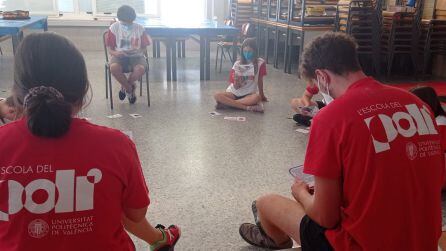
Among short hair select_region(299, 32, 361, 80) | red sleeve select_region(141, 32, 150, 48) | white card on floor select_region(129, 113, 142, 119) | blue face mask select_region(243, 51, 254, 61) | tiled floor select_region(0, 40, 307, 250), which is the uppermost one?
short hair select_region(299, 32, 361, 80)

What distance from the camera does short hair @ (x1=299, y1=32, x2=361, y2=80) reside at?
49.6 inches

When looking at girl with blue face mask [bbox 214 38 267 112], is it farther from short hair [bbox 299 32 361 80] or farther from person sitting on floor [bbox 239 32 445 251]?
person sitting on floor [bbox 239 32 445 251]

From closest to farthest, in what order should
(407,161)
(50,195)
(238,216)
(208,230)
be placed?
(50,195) → (407,161) → (208,230) → (238,216)

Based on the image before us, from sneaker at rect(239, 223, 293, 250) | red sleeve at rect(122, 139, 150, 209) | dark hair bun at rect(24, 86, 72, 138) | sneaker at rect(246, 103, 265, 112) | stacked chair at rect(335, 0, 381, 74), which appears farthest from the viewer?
stacked chair at rect(335, 0, 381, 74)

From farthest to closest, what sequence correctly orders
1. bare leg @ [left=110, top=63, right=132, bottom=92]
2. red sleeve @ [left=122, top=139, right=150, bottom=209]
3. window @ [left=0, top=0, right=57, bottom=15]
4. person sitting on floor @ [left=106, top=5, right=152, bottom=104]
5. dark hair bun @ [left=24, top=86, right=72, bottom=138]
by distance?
window @ [left=0, top=0, right=57, bottom=15]
person sitting on floor @ [left=106, top=5, right=152, bottom=104]
bare leg @ [left=110, top=63, right=132, bottom=92]
red sleeve @ [left=122, top=139, right=150, bottom=209]
dark hair bun @ [left=24, top=86, right=72, bottom=138]

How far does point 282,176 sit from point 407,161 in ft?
5.26

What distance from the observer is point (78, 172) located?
94 centimetres

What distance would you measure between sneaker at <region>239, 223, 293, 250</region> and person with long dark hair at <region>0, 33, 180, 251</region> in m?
0.97

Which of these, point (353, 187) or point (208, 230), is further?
point (208, 230)

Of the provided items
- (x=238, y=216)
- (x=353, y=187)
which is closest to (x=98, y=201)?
(x=353, y=187)

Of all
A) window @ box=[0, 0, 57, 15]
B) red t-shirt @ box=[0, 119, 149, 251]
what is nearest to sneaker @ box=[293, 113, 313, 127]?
red t-shirt @ box=[0, 119, 149, 251]

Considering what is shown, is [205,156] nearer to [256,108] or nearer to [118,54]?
[256,108]

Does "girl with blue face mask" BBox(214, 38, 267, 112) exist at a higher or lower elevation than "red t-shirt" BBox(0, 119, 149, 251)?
lower

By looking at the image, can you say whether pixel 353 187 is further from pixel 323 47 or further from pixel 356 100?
pixel 323 47
